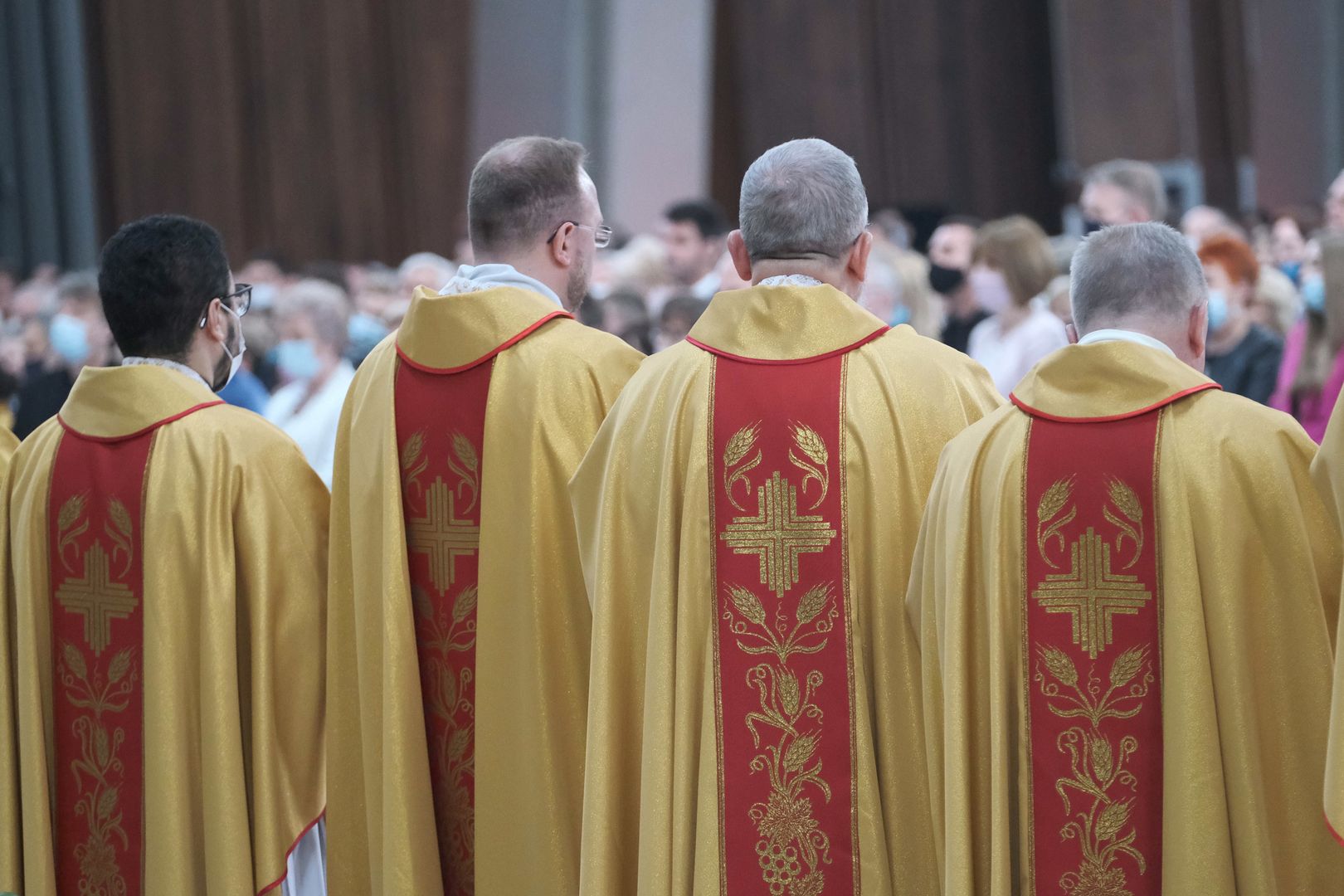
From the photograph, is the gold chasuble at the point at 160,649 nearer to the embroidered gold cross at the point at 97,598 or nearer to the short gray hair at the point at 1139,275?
the embroidered gold cross at the point at 97,598

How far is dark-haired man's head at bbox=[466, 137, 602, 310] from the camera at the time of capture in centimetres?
357

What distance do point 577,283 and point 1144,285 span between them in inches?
48.8

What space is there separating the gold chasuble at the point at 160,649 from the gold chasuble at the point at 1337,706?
2095 mm

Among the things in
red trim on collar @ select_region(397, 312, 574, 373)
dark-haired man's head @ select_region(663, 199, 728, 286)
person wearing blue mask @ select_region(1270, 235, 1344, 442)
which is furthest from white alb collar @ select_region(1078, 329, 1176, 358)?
dark-haired man's head @ select_region(663, 199, 728, 286)

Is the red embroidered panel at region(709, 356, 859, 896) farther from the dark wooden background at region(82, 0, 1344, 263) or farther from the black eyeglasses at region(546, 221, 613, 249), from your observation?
the dark wooden background at region(82, 0, 1344, 263)

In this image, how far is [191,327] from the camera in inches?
147

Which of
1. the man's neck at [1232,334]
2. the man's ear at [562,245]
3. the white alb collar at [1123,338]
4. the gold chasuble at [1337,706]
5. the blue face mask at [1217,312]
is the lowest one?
the gold chasuble at [1337,706]

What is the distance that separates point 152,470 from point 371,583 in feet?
1.72

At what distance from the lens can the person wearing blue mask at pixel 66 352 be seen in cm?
894

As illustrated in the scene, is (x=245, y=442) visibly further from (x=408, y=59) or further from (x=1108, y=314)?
(x=408, y=59)

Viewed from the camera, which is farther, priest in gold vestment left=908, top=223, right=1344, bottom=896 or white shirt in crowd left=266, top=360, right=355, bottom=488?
white shirt in crowd left=266, top=360, right=355, bottom=488

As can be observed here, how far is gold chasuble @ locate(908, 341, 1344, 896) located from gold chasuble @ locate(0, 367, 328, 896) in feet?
4.74

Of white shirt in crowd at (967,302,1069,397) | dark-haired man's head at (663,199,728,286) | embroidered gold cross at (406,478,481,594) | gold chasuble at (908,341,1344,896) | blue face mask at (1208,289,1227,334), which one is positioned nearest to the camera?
gold chasuble at (908,341,1344,896)

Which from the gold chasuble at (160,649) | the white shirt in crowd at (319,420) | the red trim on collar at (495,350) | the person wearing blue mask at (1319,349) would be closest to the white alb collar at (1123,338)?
the red trim on collar at (495,350)
